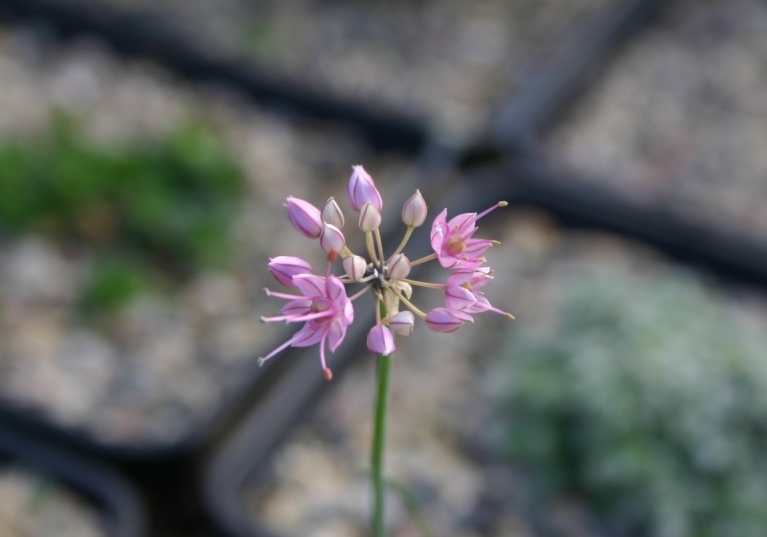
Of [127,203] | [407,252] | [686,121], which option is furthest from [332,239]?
[686,121]

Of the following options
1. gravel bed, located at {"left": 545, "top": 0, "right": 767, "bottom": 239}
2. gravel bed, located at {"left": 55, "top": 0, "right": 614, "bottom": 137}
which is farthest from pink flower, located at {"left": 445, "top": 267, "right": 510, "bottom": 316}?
gravel bed, located at {"left": 55, "top": 0, "right": 614, "bottom": 137}

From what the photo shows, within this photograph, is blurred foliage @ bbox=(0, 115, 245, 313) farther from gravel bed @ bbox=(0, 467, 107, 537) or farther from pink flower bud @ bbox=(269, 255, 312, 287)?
pink flower bud @ bbox=(269, 255, 312, 287)

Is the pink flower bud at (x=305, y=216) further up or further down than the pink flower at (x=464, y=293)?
further up

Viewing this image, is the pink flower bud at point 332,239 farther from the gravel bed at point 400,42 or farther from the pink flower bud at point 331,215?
the gravel bed at point 400,42

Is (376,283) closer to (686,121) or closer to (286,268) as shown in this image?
(286,268)

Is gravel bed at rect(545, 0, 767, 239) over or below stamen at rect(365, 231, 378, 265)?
over

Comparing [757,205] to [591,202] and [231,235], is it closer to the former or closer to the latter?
[591,202]

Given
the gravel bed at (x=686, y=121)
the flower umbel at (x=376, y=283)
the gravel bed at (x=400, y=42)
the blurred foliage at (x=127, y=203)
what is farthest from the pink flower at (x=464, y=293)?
the gravel bed at (x=400, y=42)
